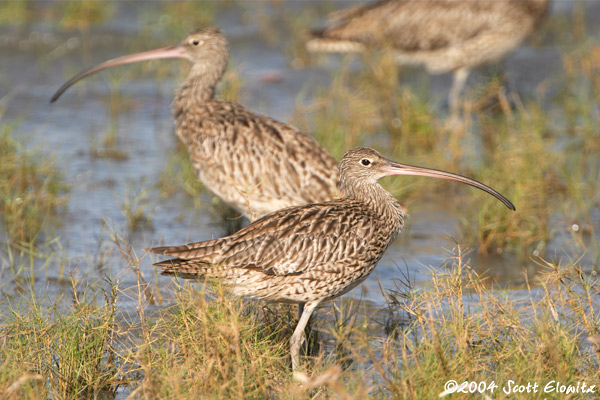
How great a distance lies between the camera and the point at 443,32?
477 inches

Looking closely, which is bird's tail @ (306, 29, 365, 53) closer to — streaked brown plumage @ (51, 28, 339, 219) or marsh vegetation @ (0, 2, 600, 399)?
marsh vegetation @ (0, 2, 600, 399)

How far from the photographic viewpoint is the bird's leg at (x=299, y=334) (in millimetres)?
5613

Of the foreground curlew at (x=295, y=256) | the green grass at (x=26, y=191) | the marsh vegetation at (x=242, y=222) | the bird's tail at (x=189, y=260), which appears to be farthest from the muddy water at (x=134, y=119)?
the bird's tail at (x=189, y=260)

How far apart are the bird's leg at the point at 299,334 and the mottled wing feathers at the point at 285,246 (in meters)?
0.21

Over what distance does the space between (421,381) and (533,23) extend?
820 centimetres

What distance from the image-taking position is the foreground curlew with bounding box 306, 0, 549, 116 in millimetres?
11883

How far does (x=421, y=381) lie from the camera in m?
4.73

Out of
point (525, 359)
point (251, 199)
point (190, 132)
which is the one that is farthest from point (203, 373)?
point (190, 132)

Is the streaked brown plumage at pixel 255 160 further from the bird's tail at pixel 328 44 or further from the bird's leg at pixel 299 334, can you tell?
the bird's tail at pixel 328 44

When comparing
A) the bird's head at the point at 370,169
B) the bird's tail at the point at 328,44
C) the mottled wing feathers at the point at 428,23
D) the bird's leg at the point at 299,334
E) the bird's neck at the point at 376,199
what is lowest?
the bird's leg at the point at 299,334

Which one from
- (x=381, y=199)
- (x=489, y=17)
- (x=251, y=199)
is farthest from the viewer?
(x=489, y=17)

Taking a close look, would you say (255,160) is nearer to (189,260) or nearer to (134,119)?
(189,260)

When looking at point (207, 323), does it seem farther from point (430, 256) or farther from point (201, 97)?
point (201, 97)

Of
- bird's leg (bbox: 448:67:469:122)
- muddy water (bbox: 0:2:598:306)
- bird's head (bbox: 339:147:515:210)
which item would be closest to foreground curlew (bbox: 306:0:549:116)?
bird's leg (bbox: 448:67:469:122)
